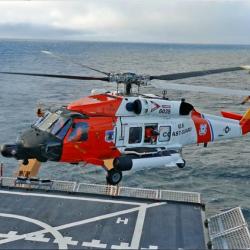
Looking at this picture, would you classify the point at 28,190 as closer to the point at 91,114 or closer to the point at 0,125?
the point at 91,114

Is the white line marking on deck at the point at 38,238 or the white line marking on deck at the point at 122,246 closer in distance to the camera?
the white line marking on deck at the point at 122,246

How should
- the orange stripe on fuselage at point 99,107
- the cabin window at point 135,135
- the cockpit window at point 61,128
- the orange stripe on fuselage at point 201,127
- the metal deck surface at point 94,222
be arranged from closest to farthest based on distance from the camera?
the metal deck surface at point 94,222 < the cockpit window at point 61,128 < the orange stripe on fuselage at point 99,107 < the cabin window at point 135,135 < the orange stripe on fuselage at point 201,127

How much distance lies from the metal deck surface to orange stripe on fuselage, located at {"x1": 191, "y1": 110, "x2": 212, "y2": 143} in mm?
4076

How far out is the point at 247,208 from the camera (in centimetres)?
2650

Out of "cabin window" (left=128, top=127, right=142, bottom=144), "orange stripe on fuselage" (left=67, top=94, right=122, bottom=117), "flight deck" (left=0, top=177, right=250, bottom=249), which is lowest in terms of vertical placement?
"flight deck" (left=0, top=177, right=250, bottom=249)

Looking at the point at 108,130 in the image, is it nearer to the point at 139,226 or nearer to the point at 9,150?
the point at 9,150

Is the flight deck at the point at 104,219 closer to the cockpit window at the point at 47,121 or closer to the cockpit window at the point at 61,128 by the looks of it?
the cockpit window at the point at 61,128

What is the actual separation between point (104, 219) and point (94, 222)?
497 millimetres

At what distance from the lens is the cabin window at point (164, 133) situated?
20.2 meters

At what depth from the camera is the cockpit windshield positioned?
18.0m

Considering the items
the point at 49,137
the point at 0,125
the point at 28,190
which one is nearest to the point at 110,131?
the point at 49,137

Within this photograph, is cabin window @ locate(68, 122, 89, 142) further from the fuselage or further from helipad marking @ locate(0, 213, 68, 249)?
helipad marking @ locate(0, 213, 68, 249)

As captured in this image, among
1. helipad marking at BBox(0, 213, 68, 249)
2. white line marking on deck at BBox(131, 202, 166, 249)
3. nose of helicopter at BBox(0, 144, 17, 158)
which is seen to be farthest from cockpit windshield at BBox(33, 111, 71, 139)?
white line marking on deck at BBox(131, 202, 166, 249)

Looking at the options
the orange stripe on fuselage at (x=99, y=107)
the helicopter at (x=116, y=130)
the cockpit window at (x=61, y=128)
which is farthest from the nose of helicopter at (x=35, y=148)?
Answer: the orange stripe on fuselage at (x=99, y=107)
